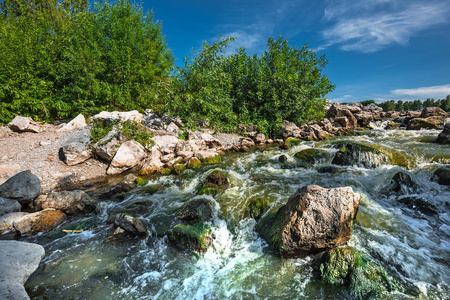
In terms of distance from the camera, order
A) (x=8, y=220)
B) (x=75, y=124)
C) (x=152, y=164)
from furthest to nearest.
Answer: (x=75, y=124)
(x=152, y=164)
(x=8, y=220)

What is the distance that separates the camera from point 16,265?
3.53m

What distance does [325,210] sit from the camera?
12.5ft

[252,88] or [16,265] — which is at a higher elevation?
[252,88]

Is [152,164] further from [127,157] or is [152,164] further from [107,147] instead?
[107,147]

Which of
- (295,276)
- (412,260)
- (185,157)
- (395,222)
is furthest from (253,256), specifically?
(185,157)

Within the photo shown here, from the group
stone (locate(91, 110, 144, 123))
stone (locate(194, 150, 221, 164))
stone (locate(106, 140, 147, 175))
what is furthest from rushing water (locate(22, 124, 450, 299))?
stone (locate(91, 110, 144, 123))

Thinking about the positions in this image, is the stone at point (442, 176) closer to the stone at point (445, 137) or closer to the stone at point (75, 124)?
the stone at point (445, 137)

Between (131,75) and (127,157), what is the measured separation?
1036 centimetres

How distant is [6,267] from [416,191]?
1105 cm

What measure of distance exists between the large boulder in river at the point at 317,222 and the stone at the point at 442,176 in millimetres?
5548

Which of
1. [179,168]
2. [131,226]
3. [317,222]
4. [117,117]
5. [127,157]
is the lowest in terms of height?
[131,226]

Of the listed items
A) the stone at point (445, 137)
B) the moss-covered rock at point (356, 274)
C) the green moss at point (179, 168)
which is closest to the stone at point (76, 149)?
the green moss at point (179, 168)

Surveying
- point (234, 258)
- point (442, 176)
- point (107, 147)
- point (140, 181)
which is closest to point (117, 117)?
point (107, 147)

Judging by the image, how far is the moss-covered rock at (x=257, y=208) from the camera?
558 cm
